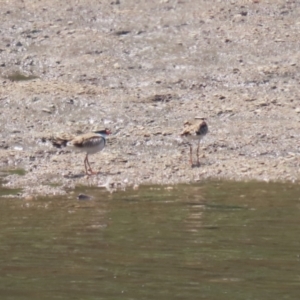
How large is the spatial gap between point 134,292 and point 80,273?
85cm

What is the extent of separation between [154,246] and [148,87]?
33.8 feet

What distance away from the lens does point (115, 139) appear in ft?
59.2

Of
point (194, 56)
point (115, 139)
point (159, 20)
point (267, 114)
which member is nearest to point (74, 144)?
point (115, 139)

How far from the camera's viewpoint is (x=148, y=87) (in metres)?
20.6

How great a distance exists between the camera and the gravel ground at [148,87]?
53.6 ft

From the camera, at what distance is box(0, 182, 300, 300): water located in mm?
9016

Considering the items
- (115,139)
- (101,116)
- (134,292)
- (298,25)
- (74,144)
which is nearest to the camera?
(134,292)

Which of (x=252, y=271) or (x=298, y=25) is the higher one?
(x=298, y=25)

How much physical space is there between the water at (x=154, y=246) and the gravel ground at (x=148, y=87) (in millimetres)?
1490

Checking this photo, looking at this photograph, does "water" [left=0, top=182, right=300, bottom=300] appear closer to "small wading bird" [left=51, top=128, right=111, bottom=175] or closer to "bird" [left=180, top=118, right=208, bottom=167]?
"small wading bird" [left=51, top=128, right=111, bottom=175]

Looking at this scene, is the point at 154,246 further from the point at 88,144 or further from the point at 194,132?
the point at 194,132

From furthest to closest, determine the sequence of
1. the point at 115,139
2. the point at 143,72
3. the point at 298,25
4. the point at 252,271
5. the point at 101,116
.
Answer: the point at 298,25 < the point at 143,72 < the point at 101,116 < the point at 115,139 < the point at 252,271

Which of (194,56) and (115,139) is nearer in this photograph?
(115,139)

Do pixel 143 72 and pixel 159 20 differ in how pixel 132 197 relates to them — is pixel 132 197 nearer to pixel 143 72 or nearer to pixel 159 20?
pixel 143 72
